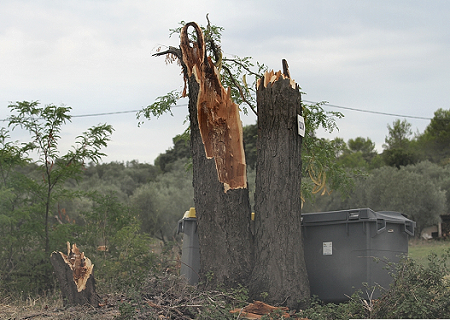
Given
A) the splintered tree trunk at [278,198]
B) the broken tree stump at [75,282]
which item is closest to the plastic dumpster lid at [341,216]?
the splintered tree trunk at [278,198]

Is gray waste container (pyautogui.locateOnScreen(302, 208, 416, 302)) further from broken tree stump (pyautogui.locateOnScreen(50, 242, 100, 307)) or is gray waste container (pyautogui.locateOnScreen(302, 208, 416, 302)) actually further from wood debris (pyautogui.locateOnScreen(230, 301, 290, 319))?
broken tree stump (pyautogui.locateOnScreen(50, 242, 100, 307))

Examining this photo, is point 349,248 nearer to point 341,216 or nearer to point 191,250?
point 341,216

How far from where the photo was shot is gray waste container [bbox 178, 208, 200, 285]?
21.6 ft

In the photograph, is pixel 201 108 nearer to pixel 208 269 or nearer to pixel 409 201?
pixel 208 269

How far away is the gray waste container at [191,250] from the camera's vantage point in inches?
259

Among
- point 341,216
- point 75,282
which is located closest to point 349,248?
point 341,216

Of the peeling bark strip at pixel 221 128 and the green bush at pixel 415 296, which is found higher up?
the peeling bark strip at pixel 221 128

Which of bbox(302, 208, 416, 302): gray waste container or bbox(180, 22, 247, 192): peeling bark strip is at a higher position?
bbox(180, 22, 247, 192): peeling bark strip

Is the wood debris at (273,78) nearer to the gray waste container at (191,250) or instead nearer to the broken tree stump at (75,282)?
the gray waste container at (191,250)

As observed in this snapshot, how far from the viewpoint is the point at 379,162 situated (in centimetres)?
3550

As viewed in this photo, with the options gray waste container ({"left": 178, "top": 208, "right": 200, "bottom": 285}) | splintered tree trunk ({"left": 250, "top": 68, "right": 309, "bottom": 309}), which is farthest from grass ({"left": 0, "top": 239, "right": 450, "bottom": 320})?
splintered tree trunk ({"left": 250, "top": 68, "right": 309, "bottom": 309})

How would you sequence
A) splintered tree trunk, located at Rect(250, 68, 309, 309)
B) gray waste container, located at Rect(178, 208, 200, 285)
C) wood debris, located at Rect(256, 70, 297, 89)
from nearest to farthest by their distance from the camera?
splintered tree trunk, located at Rect(250, 68, 309, 309)
wood debris, located at Rect(256, 70, 297, 89)
gray waste container, located at Rect(178, 208, 200, 285)

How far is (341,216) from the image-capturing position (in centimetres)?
604

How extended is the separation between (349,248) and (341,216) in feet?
1.35
